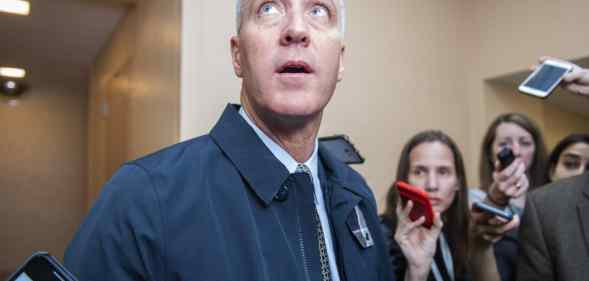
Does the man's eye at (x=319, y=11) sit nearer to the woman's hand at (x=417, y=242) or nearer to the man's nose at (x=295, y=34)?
the man's nose at (x=295, y=34)

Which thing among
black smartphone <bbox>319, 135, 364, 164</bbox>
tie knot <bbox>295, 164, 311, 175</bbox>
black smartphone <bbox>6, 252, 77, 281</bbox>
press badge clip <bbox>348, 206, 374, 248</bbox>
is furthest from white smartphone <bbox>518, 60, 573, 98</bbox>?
black smartphone <bbox>6, 252, 77, 281</bbox>

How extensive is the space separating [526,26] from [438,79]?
57cm

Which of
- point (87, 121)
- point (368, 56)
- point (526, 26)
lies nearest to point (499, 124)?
point (368, 56)

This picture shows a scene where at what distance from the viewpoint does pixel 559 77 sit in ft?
4.40

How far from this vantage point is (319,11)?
3.32 ft

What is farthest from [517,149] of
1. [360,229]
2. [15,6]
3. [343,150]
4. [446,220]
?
[15,6]

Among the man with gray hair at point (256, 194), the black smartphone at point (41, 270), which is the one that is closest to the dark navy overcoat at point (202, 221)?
the man with gray hair at point (256, 194)

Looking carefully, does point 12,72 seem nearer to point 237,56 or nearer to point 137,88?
point 137,88

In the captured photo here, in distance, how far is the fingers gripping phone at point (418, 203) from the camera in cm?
130

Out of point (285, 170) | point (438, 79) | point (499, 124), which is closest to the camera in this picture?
point (285, 170)

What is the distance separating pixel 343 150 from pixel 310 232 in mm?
622

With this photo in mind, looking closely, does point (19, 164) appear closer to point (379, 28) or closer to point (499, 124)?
point (379, 28)

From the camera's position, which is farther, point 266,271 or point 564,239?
point 564,239

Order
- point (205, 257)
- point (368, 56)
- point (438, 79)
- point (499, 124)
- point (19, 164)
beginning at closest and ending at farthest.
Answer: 1. point (205, 257)
2. point (499, 124)
3. point (368, 56)
4. point (438, 79)
5. point (19, 164)
